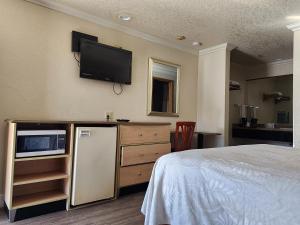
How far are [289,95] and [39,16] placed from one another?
4.60 m

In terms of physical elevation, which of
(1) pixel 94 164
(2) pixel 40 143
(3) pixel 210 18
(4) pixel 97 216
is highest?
(3) pixel 210 18

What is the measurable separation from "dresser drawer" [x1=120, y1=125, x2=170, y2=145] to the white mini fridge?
15cm

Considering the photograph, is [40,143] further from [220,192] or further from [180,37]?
[180,37]

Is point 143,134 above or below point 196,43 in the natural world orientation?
below

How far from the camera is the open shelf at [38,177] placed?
7.05 feet

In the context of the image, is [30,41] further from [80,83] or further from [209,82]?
[209,82]

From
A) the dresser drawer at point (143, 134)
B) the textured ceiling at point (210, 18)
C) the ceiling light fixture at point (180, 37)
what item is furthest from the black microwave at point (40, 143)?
the ceiling light fixture at point (180, 37)

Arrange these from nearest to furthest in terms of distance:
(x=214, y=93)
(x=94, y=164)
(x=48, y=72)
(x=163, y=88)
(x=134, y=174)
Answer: (x=94, y=164), (x=48, y=72), (x=134, y=174), (x=163, y=88), (x=214, y=93)

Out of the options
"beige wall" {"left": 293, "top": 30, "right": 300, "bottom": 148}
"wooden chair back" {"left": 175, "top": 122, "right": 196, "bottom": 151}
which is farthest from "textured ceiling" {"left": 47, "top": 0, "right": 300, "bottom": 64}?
"wooden chair back" {"left": 175, "top": 122, "right": 196, "bottom": 151}

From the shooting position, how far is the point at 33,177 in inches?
89.5

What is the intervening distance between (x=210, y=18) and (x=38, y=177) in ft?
9.15

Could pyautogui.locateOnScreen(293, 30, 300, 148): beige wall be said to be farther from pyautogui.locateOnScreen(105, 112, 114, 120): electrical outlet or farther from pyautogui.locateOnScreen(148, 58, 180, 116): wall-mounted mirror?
pyautogui.locateOnScreen(105, 112, 114, 120): electrical outlet

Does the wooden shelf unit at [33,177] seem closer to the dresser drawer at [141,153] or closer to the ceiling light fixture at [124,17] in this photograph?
the dresser drawer at [141,153]

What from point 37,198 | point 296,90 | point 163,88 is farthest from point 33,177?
point 296,90
